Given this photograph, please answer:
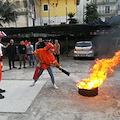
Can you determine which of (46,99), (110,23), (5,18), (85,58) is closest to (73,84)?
(46,99)

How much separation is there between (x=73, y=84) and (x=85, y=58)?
279 inches

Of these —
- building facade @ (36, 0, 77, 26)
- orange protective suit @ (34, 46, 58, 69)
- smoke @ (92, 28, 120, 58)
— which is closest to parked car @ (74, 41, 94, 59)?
smoke @ (92, 28, 120, 58)

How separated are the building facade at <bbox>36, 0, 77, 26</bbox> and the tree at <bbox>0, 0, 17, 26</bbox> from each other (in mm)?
6593

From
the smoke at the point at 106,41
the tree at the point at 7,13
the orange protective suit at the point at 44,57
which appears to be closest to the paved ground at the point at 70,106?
the orange protective suit at the point at 44,57

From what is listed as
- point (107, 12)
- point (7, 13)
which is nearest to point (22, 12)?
point (7, 13)

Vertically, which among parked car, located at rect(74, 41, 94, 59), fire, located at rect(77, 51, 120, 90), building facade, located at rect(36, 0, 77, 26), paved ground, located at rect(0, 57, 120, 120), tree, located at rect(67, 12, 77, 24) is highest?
building facade, located at rect(36, 0, 77, 26)

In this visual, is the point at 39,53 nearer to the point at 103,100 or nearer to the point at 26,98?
the point at 26,98

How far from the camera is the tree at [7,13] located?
22516 millimetres

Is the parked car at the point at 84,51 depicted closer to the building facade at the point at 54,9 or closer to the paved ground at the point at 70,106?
the paved ground at the point at 70,106

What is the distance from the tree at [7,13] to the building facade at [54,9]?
21.6ft

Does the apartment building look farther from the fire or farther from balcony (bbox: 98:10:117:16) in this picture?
the fire

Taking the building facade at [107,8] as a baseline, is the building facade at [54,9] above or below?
below

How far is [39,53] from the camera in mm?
4625

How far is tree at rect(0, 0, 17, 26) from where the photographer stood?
22.5 metres
